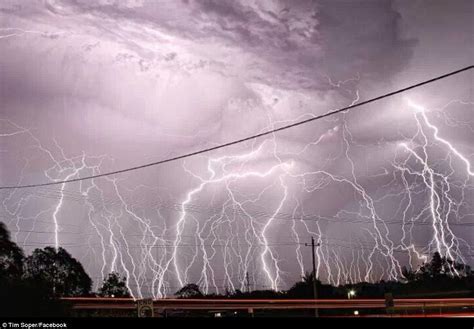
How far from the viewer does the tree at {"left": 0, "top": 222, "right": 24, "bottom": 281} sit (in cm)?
2933

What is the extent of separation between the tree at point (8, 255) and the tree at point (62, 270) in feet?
53.9

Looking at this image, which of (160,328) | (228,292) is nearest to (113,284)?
(228,292)

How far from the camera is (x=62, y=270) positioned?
4884 centimetres

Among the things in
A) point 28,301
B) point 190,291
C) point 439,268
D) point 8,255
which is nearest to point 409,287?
point 439,268

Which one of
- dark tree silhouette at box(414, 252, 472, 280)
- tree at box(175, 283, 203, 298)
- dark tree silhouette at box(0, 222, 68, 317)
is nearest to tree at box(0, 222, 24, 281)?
dark tree silhouette at box(0, 222, 68, 317)

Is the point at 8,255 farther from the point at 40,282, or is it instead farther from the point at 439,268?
the point at 439,268

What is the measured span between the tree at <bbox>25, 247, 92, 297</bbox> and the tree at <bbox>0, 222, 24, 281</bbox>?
16.4 meters

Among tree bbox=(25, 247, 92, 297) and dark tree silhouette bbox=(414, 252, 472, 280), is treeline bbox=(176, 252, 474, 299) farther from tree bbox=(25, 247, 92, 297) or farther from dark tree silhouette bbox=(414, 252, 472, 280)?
tree bbox=(25, 247, 92, 297)

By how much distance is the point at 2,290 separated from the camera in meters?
→ 17.2

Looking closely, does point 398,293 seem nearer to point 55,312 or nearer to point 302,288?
point 302,288

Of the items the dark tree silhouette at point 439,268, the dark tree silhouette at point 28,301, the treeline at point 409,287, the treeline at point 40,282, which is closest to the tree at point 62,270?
the treeline at point 40,282

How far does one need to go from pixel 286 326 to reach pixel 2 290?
13720mm

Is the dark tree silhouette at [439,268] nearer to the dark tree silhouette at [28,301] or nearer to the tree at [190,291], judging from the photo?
the tree at [190,291]

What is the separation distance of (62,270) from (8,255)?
19.6m
